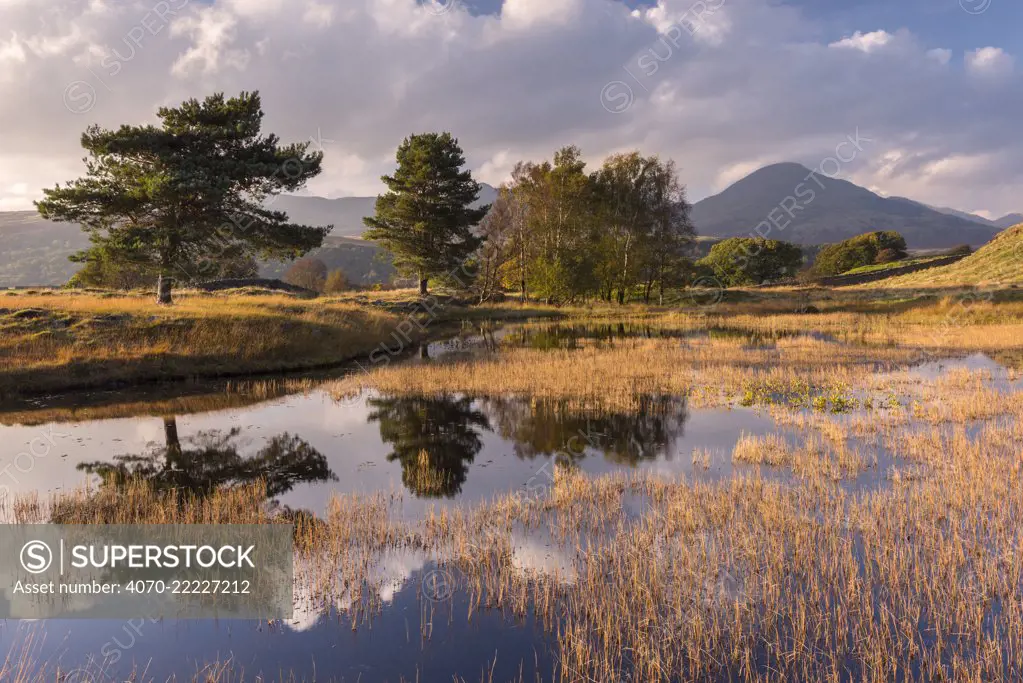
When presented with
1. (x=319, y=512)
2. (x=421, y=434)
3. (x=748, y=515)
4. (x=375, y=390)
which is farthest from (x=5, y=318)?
(x=748, y=515)

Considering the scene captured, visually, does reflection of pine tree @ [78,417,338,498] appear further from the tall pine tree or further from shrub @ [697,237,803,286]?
shrub @ [697,237,803,286]

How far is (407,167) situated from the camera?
59.6m

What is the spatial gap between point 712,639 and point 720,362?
73.3 feet

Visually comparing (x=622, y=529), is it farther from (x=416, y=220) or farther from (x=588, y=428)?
(x=416, y=220)

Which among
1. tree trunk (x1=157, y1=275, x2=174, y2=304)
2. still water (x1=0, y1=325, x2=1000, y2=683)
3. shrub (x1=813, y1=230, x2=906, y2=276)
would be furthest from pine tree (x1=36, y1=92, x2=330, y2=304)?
shrub (x1=813, y1=230, x2=906, y2=276)

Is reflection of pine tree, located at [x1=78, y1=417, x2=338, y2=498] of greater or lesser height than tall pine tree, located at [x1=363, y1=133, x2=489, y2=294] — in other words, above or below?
below

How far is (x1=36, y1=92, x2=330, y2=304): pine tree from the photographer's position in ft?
96.7

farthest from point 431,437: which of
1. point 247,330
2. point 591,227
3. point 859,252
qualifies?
point 859,252

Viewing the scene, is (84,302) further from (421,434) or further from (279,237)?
(421,434)

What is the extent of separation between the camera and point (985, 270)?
2795 inches

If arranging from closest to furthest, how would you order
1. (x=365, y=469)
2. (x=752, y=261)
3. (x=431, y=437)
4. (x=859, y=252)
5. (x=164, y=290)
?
(x=365, y=469), (x=431, y=437), (x=164, y=290), (x=752, y=261), (x=859, y=252)

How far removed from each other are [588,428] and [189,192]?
25.9 m

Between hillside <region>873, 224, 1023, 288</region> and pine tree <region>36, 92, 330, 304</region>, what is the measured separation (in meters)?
70.9

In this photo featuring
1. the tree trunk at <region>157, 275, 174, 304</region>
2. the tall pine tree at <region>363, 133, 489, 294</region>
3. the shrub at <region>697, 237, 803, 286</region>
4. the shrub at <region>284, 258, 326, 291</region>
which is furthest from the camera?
the shrub at <region>697, 237, 803, 286</region>
